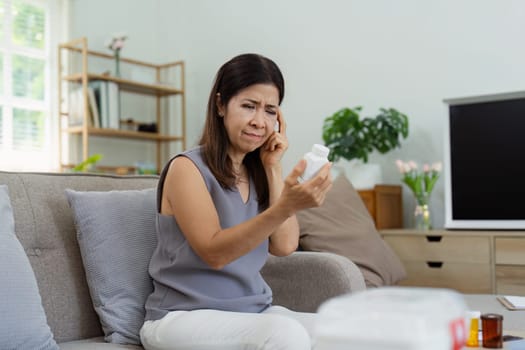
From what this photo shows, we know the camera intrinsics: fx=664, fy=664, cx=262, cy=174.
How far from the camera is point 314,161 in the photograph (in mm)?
Answer: 1161

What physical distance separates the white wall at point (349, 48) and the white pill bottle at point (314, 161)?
Answer: 2556 millimetres

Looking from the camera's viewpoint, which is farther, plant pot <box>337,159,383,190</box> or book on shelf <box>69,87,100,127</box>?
book on shelf <box>69,87,100,127</box>

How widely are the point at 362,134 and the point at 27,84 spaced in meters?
2.46

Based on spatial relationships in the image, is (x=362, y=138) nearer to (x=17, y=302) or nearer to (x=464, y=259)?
(x=464, y=259)

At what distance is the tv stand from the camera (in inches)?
114

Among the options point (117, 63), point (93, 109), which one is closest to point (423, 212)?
point (93, 109)

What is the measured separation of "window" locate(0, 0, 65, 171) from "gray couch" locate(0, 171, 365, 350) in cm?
293

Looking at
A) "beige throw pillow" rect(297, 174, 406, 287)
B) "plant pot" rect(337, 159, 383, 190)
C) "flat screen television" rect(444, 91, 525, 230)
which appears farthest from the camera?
"plant pot" rect(337, 159, 383, 190)

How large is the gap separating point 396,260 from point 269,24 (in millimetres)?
2316

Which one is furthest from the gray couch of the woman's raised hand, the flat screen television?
the flat screen television

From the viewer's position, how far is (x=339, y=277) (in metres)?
1.78

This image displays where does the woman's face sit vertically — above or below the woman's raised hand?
above

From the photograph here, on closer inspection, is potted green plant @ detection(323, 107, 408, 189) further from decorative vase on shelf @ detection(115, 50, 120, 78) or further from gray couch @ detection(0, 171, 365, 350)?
decorative vase on shelf @ detection(115, 50, 120, 78)

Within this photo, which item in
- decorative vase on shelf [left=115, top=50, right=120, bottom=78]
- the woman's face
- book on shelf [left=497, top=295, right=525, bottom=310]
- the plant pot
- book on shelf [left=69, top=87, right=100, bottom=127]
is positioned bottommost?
book on shelf [left=497, top=295, right=525, bottom=310]
